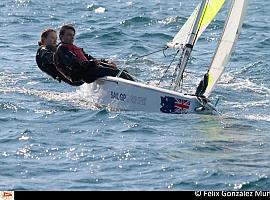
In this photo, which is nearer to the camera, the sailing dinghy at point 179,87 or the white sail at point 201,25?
the sailing dinghy at point 179,87

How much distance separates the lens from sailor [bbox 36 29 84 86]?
38.5 feet

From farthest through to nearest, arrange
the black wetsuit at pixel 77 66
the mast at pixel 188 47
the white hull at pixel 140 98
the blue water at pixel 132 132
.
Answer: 1. the black wetsuit at pixel 77 66
2. the mast at pixel 188 47
3. the white hull at pixel 140 98
4. the blue water at pixel 132 132

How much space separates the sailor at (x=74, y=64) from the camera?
11.5 m

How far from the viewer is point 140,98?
36.6 ft

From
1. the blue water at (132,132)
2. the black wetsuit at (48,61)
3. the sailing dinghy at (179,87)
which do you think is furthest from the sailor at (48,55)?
the sailing dinghy at (179,87)

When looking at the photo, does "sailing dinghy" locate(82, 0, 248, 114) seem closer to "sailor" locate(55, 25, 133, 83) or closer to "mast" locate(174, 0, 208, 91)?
"mast" locate(174, 0, 208, 91)

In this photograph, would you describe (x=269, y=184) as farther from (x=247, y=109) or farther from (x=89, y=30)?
(x=89, y=30)

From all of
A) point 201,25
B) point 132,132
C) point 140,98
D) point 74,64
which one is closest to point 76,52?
point 74,64

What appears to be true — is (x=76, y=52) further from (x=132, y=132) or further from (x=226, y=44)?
(x=132, y=132)

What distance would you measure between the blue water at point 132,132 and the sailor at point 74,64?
1.33 ft

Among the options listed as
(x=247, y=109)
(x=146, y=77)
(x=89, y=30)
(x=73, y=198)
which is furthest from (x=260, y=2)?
(x=73, y=198)

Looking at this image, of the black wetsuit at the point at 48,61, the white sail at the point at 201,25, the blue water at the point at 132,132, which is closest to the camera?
the blue water at the point at 132,132

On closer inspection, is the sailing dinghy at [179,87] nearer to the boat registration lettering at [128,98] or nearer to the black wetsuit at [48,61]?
the boat registration lettering at [128,98]

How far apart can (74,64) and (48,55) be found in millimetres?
441
